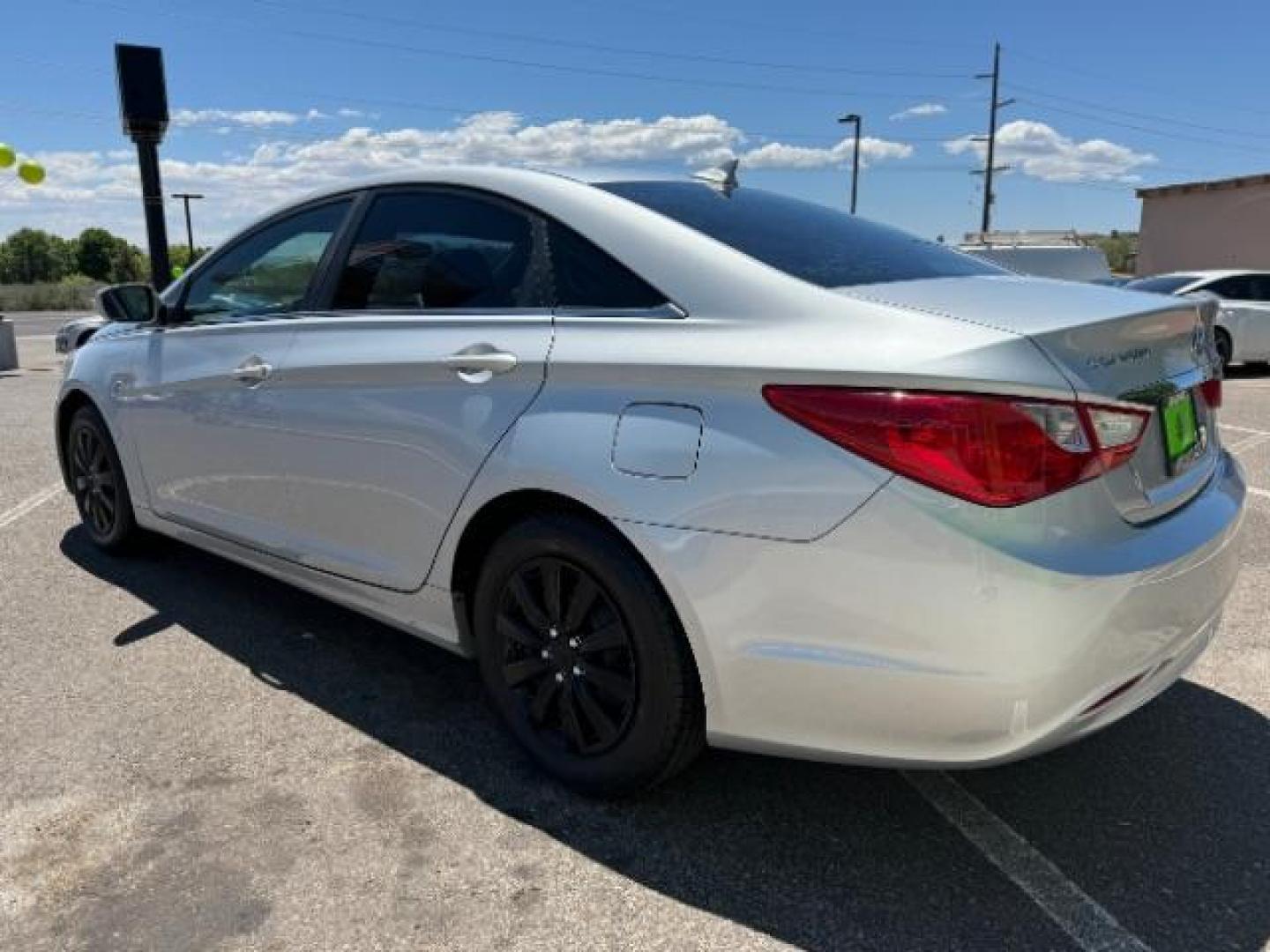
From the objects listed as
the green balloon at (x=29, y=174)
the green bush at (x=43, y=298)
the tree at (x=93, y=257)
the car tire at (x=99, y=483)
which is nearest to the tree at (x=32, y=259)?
the tree at (x=93, y=257)

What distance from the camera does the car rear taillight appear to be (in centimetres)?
196

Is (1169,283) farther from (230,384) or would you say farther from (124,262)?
(124,262)

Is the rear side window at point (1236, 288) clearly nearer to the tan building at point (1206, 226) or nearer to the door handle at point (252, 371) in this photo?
the door handle at point (252, 371)

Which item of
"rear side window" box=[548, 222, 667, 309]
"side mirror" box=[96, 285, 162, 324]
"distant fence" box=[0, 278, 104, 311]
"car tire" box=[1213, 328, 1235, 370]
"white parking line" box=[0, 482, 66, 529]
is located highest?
"rear side window" box=[548, 222, 667, 309]

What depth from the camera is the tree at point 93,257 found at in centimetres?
10581

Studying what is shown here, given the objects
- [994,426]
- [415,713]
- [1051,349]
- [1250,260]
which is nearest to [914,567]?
[994,426]

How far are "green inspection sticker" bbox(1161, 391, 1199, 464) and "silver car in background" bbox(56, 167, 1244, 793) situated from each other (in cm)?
1

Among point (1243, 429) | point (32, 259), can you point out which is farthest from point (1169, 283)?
point (32, 259)

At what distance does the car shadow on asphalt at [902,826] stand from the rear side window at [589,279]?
1266 mm

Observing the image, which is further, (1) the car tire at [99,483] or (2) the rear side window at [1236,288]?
(2) the rear side window at [1236,288]

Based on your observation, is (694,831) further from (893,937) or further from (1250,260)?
(1250,260)

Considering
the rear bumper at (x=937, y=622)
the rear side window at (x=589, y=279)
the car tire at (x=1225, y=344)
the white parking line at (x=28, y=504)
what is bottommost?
the white parking line at (x=28, y=504)

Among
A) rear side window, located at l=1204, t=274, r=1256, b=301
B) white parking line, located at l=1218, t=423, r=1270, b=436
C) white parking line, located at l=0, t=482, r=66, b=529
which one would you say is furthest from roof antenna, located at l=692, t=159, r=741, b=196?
rear side window, located at l=1204, t=274, r=1256, b=301

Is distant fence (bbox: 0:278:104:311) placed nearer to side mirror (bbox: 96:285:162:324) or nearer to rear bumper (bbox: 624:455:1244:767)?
side mirror (bbox: 96:285:162:324)
